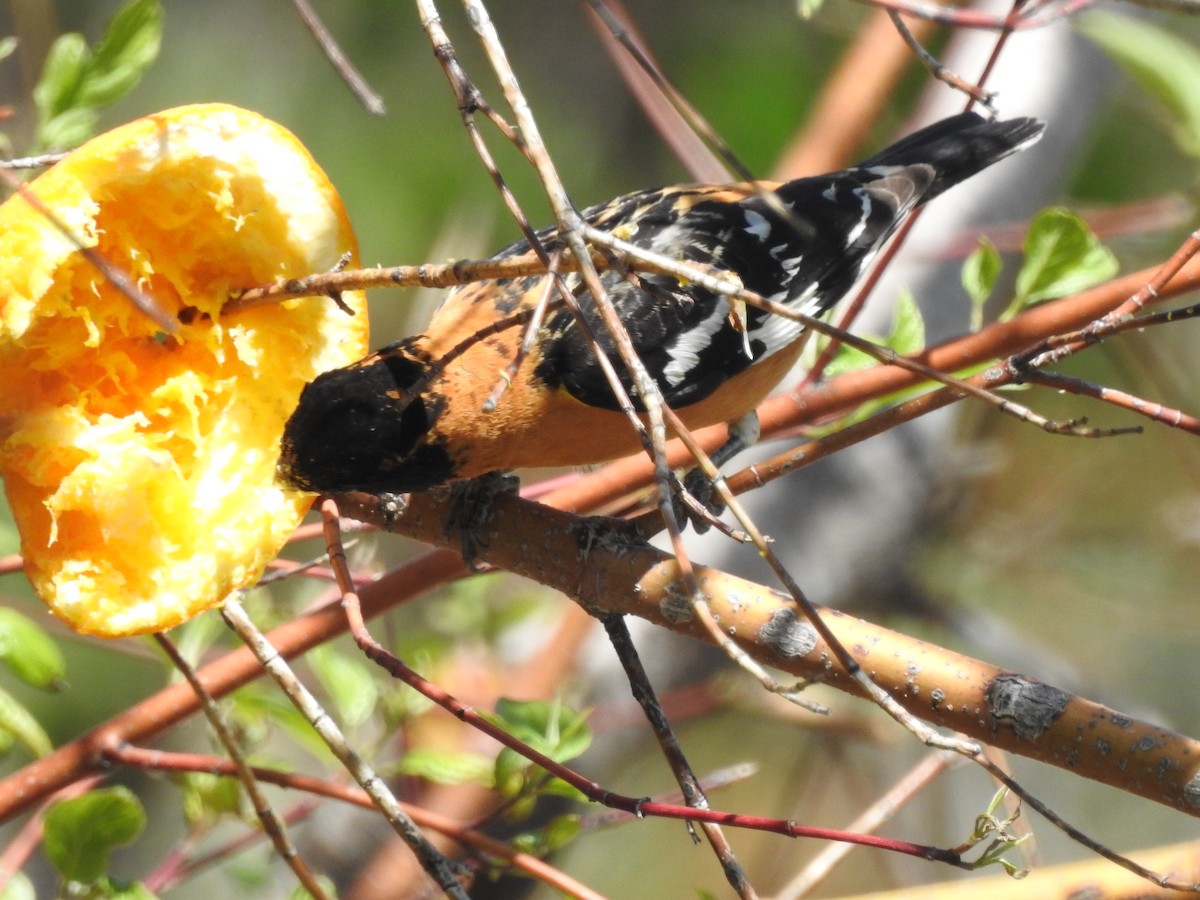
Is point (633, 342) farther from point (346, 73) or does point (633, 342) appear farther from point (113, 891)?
point (113, 891)

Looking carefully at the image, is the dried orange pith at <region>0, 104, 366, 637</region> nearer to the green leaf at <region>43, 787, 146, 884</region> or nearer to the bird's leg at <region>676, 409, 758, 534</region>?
the green leaf at <region>43, 787, 146, 884</region>

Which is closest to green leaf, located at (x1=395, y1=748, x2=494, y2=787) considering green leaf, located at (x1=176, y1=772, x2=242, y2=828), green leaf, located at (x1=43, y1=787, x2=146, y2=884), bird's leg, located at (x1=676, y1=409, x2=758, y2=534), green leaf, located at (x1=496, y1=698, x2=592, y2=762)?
green leaf, located at (x1=496, y1=698, x2=592, y2=762)

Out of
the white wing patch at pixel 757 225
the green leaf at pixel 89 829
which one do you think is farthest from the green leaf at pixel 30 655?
the white wing patch at pixel 757 225

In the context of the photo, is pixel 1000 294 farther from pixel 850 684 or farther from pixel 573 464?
pixel 850 684

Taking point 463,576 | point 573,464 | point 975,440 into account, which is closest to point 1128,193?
point 975,440

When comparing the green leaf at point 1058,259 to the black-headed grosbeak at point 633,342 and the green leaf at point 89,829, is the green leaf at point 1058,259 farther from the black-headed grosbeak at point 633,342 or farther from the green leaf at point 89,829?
the green leaf at point 89,829

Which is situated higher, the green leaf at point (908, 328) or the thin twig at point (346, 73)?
the thin twig at point (346, 73)

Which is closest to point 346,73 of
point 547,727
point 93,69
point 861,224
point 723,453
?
point 93,69
